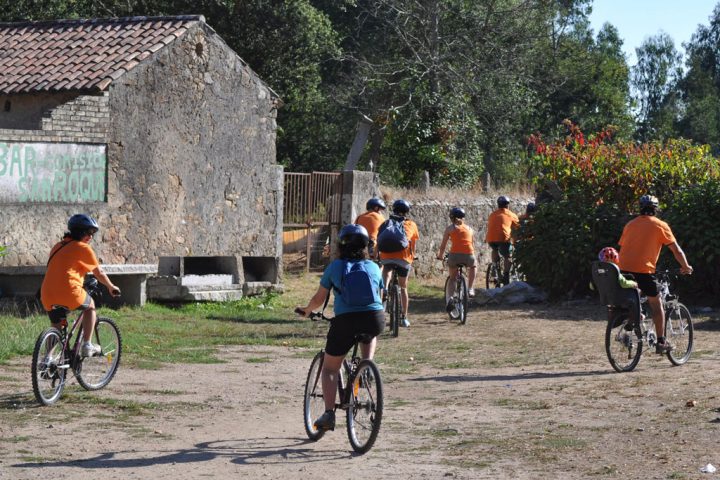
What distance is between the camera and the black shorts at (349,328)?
8.25 metres

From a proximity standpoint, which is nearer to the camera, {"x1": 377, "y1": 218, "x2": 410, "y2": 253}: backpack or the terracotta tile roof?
{"x1": 377, "y1": 218, "x2": 410, "y2": 253}: backpack

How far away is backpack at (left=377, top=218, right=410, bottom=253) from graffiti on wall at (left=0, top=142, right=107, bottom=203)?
16.1 feet

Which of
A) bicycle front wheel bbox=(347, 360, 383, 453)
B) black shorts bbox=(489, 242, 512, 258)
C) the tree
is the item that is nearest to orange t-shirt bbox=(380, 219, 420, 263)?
black shorts bbox=(489, 242, 512, 258)

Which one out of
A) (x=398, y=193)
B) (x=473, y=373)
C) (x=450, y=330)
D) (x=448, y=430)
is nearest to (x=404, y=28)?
(x=398, y=193)

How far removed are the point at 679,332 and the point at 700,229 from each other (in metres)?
6.39

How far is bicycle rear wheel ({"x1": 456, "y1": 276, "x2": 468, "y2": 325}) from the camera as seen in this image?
17531 millimetres

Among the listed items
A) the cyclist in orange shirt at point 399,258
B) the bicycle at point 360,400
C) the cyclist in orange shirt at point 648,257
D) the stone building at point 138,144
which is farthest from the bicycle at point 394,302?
the bicycle at point 360,400

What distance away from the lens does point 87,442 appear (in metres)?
8.46

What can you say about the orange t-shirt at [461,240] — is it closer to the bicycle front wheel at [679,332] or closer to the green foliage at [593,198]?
the green foliage at [593,198]

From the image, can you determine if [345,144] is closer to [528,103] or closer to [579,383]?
[528,103]

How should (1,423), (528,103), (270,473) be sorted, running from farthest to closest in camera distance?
(528,103) < (1,423) < (270,473)

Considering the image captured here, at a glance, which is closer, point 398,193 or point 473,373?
point 473,373

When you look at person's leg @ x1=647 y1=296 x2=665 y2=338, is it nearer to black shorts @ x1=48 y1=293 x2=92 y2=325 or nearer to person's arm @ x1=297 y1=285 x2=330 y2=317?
person's arm @ x1=297 y1=285 x2=330 y2=317

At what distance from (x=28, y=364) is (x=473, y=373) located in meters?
4.65
